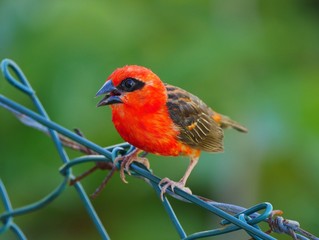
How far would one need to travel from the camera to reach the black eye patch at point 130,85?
2.72 metres

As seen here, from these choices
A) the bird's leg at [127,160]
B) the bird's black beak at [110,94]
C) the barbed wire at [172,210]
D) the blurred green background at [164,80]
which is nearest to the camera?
the barbed wire at [172,210]

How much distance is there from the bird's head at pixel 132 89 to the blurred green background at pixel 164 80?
1.38 metres

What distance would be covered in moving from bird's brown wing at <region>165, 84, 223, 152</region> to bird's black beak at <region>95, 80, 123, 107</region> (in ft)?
1.16

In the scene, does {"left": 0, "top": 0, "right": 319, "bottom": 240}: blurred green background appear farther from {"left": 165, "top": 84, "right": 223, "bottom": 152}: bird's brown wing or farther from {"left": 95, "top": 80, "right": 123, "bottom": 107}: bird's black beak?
{"left": 95, "top": 80, "right": 123, "bottom": 107}: bird's black beak

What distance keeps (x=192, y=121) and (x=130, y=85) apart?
556mm

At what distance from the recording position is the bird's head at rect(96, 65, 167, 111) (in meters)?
2.69

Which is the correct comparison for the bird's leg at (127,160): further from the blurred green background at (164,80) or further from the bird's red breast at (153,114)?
the blurred green background at (164,80)

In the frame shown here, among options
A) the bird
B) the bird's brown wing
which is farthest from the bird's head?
the bird's brown wing

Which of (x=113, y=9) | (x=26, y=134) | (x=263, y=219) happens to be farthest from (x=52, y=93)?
(x=263, y=219)

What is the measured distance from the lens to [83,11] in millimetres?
4609

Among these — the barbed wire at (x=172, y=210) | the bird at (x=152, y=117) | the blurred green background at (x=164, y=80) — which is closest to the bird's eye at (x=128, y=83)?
the bird at (x=152, y=117)

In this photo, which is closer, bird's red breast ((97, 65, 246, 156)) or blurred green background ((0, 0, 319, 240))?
bird's red breast ((97, 65, 246, 156))

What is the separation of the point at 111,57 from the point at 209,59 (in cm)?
61

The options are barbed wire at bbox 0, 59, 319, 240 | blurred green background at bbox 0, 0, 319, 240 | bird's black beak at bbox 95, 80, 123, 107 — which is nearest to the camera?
barbed wire at bbox 0, 59, 319, 240
